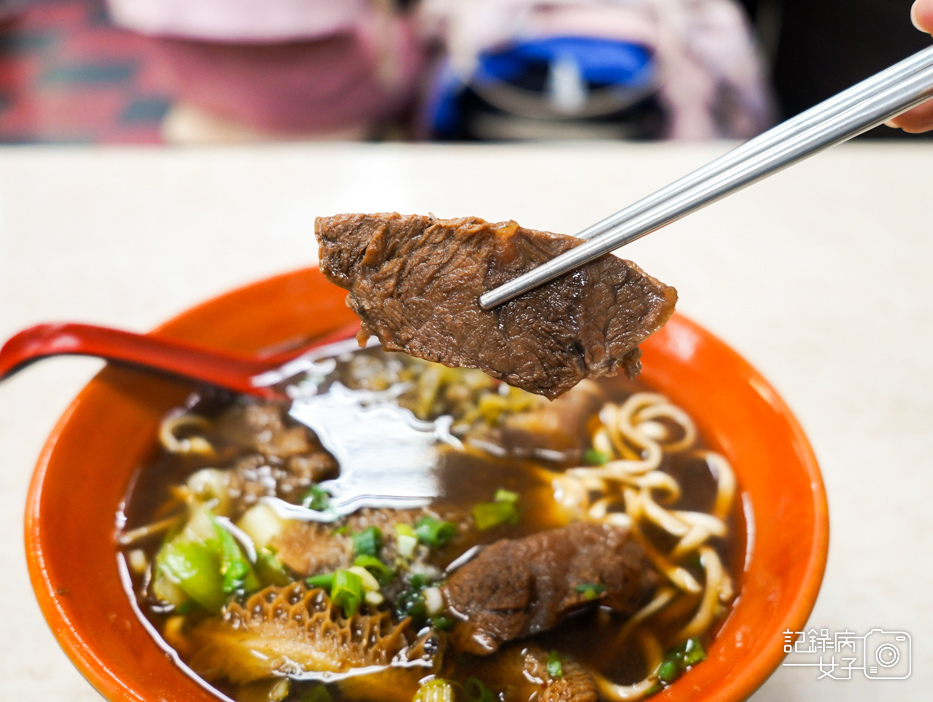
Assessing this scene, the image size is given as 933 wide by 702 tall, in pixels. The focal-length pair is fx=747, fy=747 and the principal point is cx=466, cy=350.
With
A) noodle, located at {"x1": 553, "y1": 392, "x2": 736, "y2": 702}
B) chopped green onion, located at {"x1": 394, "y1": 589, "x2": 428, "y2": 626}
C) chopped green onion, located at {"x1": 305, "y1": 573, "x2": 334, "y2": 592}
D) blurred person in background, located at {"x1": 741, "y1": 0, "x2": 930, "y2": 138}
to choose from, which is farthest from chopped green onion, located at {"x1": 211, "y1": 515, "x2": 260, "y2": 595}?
blurred person in background, located at {"x1": 741, "y1": 0, "x2": 930, "y2": 138}

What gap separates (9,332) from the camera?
2268 millimetres

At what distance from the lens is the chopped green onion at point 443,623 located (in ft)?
4.82

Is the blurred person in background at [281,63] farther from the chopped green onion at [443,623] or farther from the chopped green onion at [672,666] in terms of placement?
the chopped green onion at [672,666]

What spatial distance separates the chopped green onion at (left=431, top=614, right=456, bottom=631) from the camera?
4.82 ft

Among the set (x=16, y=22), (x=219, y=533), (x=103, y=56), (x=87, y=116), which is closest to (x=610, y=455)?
(x=219, y=533)

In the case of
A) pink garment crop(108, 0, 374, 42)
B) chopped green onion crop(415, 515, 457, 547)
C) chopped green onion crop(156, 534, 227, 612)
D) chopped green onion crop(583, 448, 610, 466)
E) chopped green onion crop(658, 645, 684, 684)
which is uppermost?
pink garment crop(108, 0, 374, 42)

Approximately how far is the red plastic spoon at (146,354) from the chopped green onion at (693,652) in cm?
112

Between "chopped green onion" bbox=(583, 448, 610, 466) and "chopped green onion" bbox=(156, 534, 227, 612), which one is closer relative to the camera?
"chopped green onion" bbox=(156, 534, 227, 612)

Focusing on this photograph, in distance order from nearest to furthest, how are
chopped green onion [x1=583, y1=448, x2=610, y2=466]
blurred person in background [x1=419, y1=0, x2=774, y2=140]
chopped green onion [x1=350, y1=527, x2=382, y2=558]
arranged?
chopped green onion [x1=350, y1=527, x2=382, y2=558] → chopped green onion [x1=583, y1=448, x2=610, y2=466] → blurred person in background [x1=419, y1=0, x2=774, y2=140]

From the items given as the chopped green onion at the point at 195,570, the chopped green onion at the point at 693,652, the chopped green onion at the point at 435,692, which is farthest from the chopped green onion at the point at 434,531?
the chopped green onion at the point at 693,652

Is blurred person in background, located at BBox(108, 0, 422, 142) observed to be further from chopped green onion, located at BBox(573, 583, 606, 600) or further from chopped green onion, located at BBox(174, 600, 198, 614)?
chopped green onion, located at BBox(573, 583, 606, 600)

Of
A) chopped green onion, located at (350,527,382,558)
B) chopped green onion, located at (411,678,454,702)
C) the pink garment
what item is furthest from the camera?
the pink garment

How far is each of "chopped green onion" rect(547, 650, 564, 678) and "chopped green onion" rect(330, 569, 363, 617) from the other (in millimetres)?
381

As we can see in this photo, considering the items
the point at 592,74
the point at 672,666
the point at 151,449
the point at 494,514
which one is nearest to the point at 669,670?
the point at 672,666
